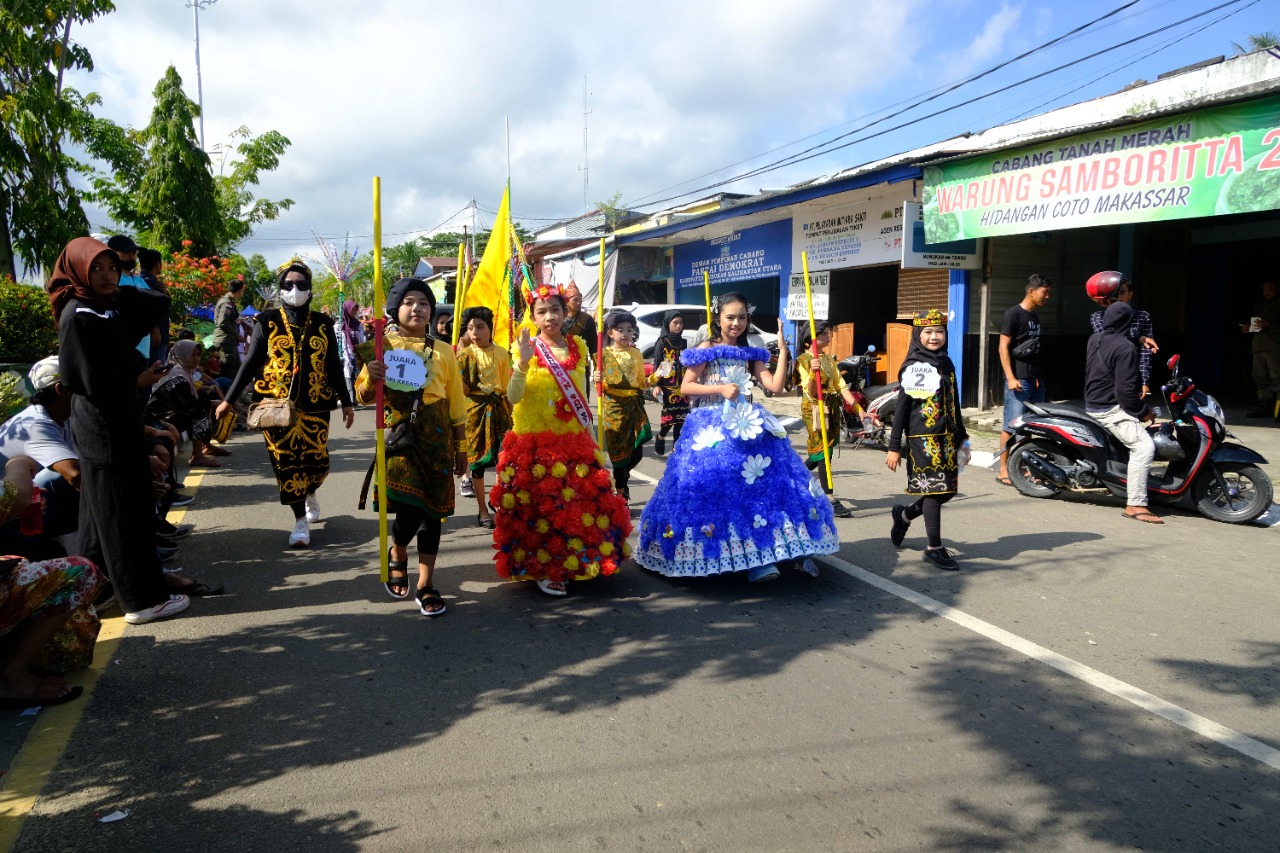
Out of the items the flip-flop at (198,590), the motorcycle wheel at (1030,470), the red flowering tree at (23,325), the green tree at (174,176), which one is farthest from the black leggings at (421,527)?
the green tree at (174,176)

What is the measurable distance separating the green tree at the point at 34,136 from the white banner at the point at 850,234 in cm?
1070

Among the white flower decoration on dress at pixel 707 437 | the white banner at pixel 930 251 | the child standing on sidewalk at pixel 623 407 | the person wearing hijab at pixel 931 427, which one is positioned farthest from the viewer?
the white banner at pixel 930 251

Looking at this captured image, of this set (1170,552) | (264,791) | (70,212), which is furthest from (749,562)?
(70,212)

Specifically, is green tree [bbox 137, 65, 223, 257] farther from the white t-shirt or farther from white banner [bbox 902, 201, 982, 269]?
the white t-shirt

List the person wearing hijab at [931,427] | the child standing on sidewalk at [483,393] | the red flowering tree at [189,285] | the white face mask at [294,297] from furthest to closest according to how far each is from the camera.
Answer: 1. the red flowering tree at [189,285]
2. the child standing on sidewalk at [483,393]
3. the white face mask at [294,297]
4. the person wearing hijab at [931,427]

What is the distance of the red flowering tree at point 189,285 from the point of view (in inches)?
489

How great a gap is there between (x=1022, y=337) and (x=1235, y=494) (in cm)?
220

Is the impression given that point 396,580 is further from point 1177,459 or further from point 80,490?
point 1177,459

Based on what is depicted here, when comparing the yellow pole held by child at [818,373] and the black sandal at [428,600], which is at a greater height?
the yellow pole held by child at [818,373]

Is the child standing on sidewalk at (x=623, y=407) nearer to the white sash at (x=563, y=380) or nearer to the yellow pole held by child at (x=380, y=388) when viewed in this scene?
the white sash at (x=563, y=380)

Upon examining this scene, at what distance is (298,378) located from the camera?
236 inches

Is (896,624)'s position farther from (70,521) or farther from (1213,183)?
(1213,183)

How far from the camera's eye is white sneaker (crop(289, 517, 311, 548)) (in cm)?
613

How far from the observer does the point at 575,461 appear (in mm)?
5160
